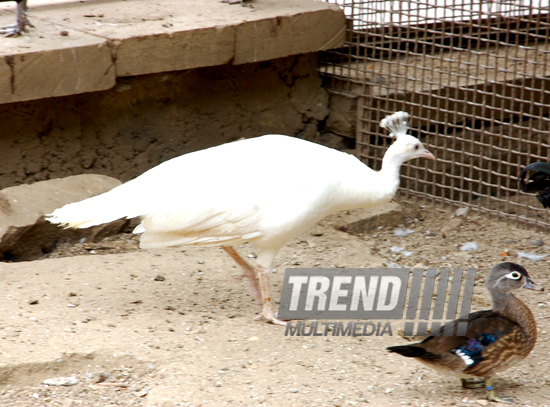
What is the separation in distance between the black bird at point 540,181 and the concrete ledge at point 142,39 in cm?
255

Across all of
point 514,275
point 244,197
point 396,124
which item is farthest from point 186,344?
point 396,124

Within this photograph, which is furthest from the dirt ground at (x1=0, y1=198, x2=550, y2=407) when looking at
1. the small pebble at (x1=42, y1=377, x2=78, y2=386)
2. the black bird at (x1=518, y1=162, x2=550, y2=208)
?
the black bird at (x1=518, y1=162, x2=550, y2=208)

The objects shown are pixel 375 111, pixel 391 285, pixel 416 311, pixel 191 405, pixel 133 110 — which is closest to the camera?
pixel 191 405

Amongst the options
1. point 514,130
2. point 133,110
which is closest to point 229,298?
point 133,110

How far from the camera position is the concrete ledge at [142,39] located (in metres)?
4.75

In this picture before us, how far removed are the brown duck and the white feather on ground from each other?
0.91 metres

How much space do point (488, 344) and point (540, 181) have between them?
1.05 m

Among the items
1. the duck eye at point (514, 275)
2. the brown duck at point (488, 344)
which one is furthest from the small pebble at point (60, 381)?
the duck eye at point (514, 275)

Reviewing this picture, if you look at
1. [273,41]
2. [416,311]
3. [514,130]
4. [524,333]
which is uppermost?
[273,41]

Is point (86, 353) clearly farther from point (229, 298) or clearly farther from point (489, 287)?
point (489, 287)

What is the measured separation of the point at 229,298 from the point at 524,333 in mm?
1743

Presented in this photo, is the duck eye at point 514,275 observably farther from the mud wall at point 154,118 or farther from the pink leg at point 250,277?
the mud wall at point 154,118

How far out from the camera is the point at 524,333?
3100mm

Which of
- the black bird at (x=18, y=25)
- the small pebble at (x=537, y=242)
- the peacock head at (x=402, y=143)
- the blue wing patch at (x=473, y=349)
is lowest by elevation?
the small pebble at (x=537, y=242)
